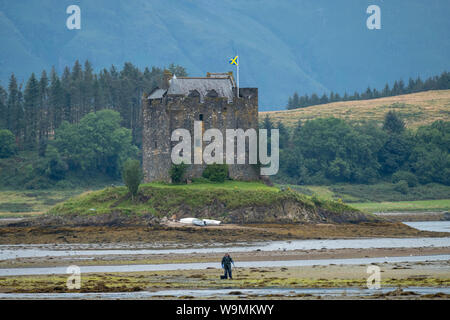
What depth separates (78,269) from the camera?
44156mm

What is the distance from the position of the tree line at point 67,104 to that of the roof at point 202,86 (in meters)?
56.5

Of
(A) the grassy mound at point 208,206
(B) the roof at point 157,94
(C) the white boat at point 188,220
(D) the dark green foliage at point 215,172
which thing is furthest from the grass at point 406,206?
(C) the white boat at point 188,220

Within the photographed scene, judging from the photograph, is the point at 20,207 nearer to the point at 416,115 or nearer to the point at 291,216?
the point at 291,216

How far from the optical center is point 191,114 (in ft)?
249

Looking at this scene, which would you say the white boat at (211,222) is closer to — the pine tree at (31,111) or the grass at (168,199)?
the grass at (168,199)

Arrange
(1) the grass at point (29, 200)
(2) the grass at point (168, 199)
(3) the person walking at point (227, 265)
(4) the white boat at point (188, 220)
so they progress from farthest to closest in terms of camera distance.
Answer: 1. (1) the grass at point (29, 200)
2. (2) the grass at point (168, 199)
3. (4) the white boat at point (188, 220)
4. (3) the person walking at point (227, 265)

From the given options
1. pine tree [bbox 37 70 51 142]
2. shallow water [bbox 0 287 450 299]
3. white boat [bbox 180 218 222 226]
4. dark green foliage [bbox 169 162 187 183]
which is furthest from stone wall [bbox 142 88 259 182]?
pine tree [bbox 37 70 51 142]

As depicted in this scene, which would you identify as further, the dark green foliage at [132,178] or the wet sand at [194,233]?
the dark green foliage at [132,178]

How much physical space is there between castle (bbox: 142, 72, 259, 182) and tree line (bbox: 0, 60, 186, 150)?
56431 mm

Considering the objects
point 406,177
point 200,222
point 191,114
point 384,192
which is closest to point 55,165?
point 384,192

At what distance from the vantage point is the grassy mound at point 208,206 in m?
69.1

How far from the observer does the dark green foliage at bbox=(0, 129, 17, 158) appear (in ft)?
412

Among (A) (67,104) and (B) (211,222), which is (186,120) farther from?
(A) (67,104)

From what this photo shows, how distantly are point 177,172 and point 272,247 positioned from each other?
20.8 meters
